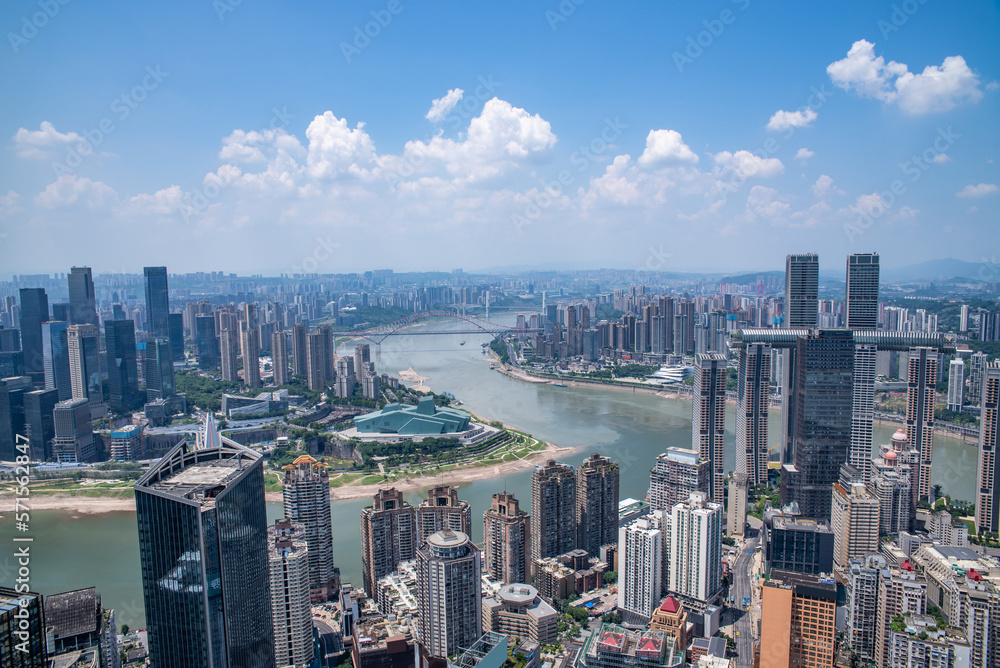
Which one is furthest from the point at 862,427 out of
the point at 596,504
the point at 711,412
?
the point at 596,504

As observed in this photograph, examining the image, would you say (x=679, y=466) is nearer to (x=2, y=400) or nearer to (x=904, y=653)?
(x=904, y=653)

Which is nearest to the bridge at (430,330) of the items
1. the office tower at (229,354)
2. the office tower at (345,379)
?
the office tower at (229,354)

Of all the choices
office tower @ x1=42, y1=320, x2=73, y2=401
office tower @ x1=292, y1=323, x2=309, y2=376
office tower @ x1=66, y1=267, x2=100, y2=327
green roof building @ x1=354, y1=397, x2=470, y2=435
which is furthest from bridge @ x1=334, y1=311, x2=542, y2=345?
office tower @ x1=42, y1=320, x2=73, y2=401

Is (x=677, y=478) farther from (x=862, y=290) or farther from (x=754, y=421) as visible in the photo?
(x=862, y=290)

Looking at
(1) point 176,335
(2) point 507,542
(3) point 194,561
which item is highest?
(3) point 194,561

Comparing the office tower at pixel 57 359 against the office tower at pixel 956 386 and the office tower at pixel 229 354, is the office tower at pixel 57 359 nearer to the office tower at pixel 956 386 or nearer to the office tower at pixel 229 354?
the office tower at pixel 229 354

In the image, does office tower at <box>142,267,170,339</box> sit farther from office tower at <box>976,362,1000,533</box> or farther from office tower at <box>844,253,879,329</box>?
office tower at <box>976,362,1000,533</box>
